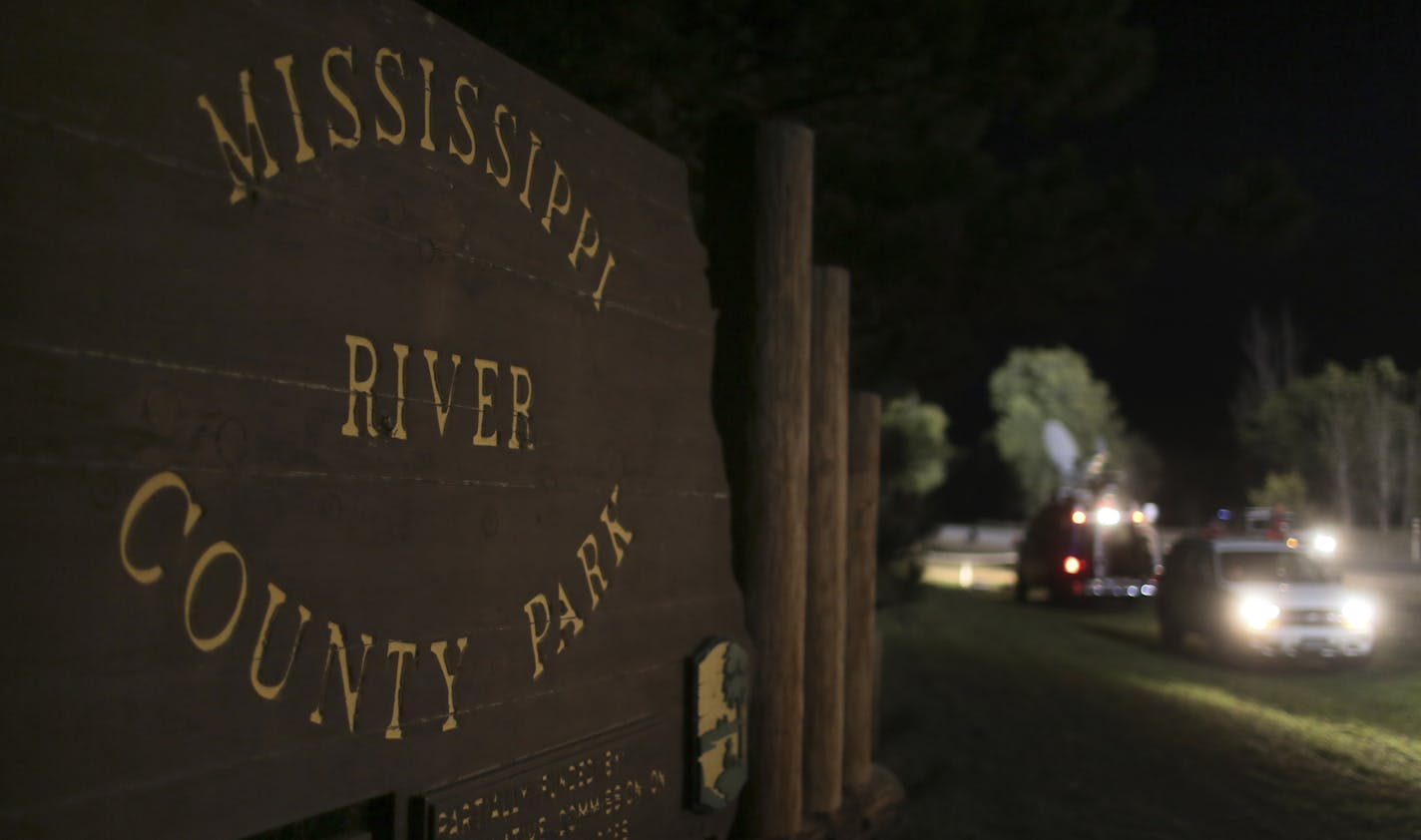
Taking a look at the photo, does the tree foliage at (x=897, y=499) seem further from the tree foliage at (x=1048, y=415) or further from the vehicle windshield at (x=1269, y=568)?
the tree foliage at (x=1048, y=415)

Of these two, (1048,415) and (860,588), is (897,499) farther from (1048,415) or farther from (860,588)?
(1048,415)

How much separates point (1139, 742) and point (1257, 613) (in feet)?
18.1

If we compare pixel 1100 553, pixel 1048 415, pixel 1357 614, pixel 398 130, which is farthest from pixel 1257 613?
pixel 1048 415

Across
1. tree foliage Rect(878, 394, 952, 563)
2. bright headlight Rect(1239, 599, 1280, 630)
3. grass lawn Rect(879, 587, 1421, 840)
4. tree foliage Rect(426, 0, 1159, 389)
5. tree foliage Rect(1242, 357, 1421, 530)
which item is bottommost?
grass lawn Rect(879, 587, 1421, 840)

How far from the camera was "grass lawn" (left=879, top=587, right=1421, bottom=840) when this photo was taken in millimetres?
6699

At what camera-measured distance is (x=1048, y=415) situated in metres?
55.1

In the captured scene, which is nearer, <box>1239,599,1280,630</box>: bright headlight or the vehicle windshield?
<box>1239,599,1280,630</box>: bright headlight

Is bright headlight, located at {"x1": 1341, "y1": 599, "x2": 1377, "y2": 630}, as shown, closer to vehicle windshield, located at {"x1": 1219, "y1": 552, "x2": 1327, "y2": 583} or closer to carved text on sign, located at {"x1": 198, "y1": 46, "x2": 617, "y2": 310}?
vehicle windshield, located at {"x1": 1219, "y1": 552, "x2": 1327, "y2": 583}

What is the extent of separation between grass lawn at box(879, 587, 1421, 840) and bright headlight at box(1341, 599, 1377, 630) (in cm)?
53

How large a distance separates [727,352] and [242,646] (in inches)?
107

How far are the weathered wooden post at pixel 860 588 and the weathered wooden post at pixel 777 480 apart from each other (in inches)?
35.6

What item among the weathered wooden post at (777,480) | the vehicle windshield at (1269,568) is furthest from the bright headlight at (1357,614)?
the weathered wooden post at (777,480)

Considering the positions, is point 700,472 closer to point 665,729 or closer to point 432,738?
point 665,729

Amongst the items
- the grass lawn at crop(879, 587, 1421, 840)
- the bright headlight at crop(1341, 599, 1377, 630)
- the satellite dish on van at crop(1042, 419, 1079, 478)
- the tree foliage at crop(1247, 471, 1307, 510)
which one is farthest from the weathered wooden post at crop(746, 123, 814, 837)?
the tree foliage at crop(1247, 471, 1307, 510)
